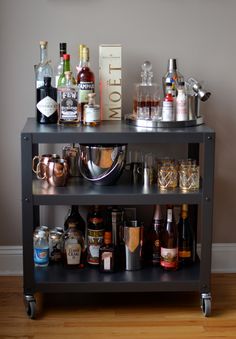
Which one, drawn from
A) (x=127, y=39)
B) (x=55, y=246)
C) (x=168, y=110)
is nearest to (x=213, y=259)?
(x=55, y=246)

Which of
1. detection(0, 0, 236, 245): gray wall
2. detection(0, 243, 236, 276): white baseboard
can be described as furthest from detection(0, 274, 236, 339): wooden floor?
detection(0, 0, 236, 245): gray wall

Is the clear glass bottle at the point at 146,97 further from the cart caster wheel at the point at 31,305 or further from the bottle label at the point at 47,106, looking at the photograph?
the cart caster wheel at the point at 31,305

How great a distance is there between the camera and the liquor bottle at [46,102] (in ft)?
8.93

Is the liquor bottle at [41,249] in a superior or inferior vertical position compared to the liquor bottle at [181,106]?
inferior

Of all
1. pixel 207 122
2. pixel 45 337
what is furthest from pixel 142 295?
pixel 207 122

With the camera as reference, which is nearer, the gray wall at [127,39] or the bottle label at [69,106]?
the bottle label at [69,106]

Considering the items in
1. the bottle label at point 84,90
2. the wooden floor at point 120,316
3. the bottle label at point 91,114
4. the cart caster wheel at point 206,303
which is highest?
the bottle label at point 84,90

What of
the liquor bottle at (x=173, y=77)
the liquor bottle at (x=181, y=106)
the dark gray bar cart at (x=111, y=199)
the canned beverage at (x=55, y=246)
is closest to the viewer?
the dark gray bar cart at (x=111, y=199)

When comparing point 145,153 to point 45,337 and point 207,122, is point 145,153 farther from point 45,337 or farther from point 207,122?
point 45,337

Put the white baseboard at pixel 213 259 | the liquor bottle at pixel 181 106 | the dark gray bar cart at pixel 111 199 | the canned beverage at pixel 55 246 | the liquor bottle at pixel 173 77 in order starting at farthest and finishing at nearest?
the white baseboard at pixel 213 259, the canned beverage at pixel 55 246, the liquor bottle at pixel 173 77, the liquor bottle at pixel 181 106, the dark gray bar cart at pixel 111 199

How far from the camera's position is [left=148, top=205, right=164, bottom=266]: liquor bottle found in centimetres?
286

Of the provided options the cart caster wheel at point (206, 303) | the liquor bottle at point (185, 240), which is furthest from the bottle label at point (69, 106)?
the cart caster wheel at point (206, 303)

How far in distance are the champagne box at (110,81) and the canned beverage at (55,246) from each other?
0.55 m

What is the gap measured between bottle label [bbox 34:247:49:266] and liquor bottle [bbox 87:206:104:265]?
18cm
